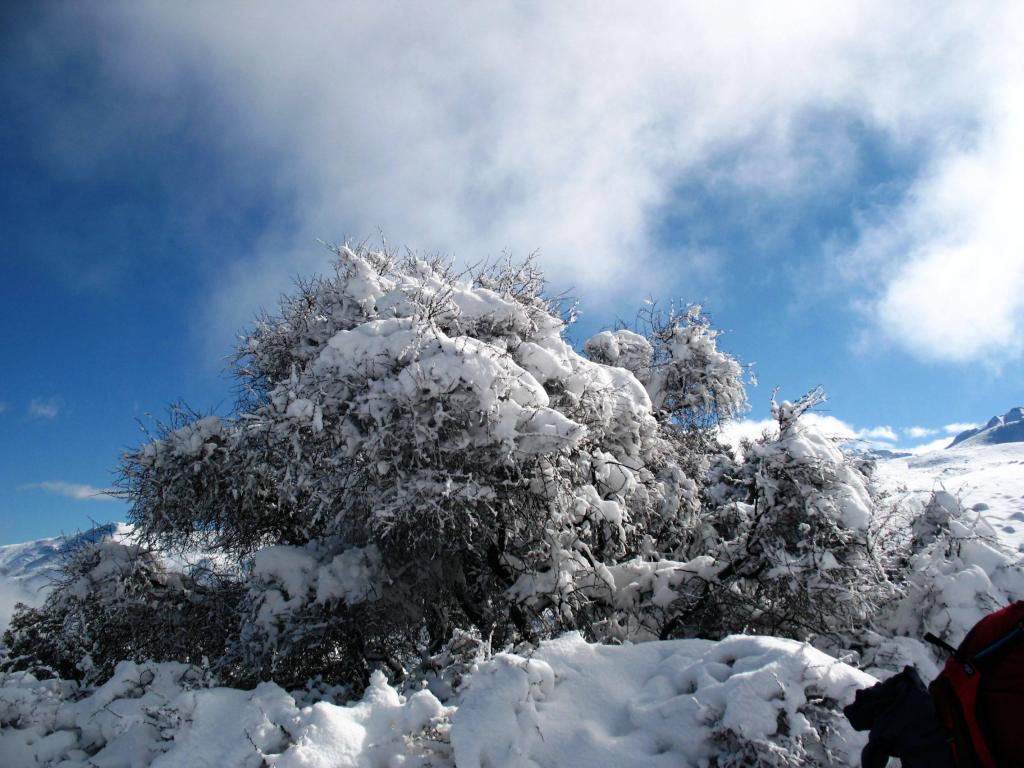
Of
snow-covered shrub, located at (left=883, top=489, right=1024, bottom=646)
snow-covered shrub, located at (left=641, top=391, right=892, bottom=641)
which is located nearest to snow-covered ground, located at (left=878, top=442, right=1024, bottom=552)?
snow-covered shrub, located at (left=883, top=489, right=1024, bottom=646)

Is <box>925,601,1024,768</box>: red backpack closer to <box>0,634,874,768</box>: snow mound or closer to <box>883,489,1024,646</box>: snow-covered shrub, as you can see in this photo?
<box>0,634,874,768</box>: snow mound

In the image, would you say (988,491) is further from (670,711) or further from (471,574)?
(670,711)

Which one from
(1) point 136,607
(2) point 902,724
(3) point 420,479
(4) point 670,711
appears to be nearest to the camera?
(2) point 902,724

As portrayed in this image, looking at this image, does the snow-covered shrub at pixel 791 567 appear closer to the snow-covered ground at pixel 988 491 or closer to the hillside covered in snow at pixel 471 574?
the hillside covered in snow at pixel 471 574

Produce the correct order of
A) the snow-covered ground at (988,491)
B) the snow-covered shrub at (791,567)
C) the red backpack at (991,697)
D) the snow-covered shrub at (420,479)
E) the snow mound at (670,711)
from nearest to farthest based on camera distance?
the red backpack at (991,697)
the snow mound at (670,711)
the snow-covered shrub at (420,479)
the snow-covered shrub at (791,567)
the snow-covered ground at (988,491)

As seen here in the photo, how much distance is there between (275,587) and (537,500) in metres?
3.80

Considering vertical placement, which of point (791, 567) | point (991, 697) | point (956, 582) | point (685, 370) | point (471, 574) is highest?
point (685, 370)

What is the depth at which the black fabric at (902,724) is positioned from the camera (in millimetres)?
2424

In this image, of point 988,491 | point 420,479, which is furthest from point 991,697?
point 988,491

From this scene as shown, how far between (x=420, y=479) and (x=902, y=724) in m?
4.82

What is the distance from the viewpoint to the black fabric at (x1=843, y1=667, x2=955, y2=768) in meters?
2.42

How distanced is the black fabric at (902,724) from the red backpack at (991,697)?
0.11 m

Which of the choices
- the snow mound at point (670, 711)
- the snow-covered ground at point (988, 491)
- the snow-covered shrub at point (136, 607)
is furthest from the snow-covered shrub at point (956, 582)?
the snow-covered shrub at point (136, 607)

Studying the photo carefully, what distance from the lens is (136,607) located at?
364 inches
